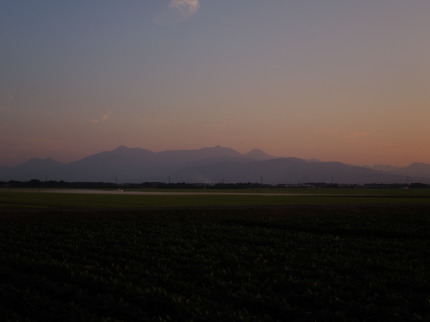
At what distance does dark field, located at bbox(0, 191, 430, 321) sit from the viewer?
1523cm

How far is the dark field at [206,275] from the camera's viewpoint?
15.2 m

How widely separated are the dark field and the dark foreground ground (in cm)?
5

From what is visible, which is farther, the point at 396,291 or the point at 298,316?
the point at 396,291

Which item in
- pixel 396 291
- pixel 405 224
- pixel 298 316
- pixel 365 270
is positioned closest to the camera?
pixel 298 316

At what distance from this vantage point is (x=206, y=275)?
2008 centimetres

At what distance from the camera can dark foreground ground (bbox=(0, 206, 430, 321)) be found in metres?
15.2

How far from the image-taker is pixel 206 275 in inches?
790

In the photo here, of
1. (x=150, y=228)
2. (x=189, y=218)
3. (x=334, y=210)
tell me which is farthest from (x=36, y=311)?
(x=334, y=210)

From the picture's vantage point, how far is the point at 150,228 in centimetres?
3912

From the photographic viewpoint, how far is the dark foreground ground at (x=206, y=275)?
15227 millimetres

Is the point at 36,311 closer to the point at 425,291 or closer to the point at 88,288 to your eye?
the point at 88,288

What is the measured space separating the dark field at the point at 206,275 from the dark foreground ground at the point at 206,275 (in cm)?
5

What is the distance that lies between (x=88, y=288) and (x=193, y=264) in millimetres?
6092

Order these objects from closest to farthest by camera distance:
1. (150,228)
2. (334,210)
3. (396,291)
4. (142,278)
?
(396,291) → (142,278) → (150,228) → (334,210)
